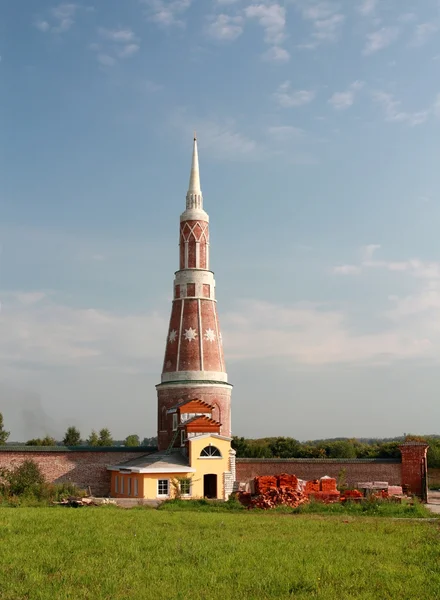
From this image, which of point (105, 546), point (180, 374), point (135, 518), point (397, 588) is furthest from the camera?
point (180, 374)

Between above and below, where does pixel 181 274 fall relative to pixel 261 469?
above

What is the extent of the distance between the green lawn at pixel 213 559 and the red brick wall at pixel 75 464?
612 inches

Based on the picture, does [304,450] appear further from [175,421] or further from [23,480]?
[23,480]

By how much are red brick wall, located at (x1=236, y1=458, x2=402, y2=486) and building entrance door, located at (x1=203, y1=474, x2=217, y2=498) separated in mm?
2866

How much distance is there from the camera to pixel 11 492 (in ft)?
103

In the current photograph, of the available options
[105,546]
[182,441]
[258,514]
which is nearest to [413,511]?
[258,514]

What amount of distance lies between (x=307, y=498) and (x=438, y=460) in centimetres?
2921

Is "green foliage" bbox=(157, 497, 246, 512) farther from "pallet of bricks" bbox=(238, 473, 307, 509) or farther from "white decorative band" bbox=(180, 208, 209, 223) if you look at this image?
"white decorative band" bbox=(180, 208, 209, 223)

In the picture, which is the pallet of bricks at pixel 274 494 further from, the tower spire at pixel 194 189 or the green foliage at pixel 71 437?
the green foliage at pixel 71 437

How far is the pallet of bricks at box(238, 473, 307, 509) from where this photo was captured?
27547 millimetres

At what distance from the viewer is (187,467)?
3444cm

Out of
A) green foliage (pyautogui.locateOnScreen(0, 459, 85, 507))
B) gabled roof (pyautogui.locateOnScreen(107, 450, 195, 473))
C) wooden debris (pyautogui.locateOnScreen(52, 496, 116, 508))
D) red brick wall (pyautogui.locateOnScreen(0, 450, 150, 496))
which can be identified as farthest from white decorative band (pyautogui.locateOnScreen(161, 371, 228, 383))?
wooden debris (pyautogui.locateOnScreen(52, 496, 116, 508))

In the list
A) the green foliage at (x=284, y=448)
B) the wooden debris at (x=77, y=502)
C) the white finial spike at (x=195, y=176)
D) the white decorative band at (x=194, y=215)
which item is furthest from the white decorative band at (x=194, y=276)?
the green foliage at (x=284, y=448)

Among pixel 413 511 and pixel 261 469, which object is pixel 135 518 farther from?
pixel 261 469
